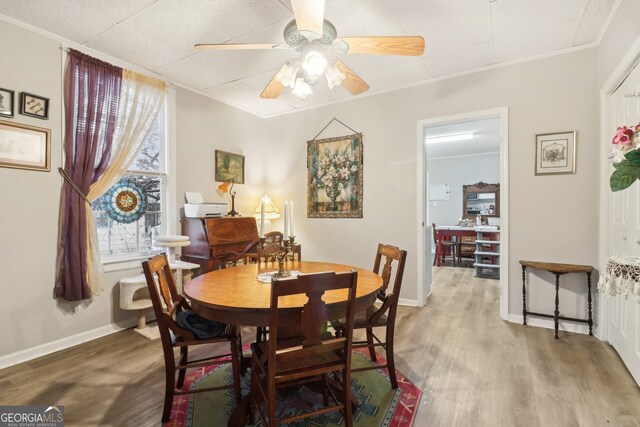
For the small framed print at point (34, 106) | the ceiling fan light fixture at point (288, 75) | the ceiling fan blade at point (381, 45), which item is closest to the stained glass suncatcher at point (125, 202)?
the small framed print at point (34, 106)

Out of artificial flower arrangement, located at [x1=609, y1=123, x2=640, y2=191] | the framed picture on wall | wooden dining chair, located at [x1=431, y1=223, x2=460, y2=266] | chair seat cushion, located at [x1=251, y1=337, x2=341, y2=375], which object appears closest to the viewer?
artificial flower arrangement, located at [x1=609, y1=123, x2=640, y2=191]

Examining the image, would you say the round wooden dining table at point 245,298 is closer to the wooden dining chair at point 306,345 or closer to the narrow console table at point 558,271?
the wooden dining chair at point 306,345

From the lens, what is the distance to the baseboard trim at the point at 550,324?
2.85 metres

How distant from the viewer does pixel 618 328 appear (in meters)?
2.37

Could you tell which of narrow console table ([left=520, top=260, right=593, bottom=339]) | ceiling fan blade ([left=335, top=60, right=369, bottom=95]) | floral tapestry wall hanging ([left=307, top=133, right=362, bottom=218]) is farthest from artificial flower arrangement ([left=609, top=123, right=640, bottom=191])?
floral tapestry wall hanging ([left=307, top=133, right=362, bottom=218])

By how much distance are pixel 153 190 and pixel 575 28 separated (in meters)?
4.16

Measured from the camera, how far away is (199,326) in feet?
5.84

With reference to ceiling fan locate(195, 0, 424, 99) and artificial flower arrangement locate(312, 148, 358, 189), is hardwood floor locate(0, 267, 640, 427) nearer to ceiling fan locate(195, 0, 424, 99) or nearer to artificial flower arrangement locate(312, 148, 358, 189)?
artificial flower arrangement locate(312, 148, 358, 189)

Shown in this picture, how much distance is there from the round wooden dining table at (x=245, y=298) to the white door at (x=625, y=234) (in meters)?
1.71

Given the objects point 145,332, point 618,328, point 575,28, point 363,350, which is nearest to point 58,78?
point 145,332

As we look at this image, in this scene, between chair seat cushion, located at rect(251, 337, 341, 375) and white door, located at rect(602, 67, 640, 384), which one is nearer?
chair seat cushion, located at rect(251, 337, 341, 375)

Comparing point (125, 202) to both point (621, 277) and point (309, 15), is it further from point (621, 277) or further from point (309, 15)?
point (621, 277)

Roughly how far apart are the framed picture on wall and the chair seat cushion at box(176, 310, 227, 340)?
2.47 m

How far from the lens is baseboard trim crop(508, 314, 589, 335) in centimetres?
285
